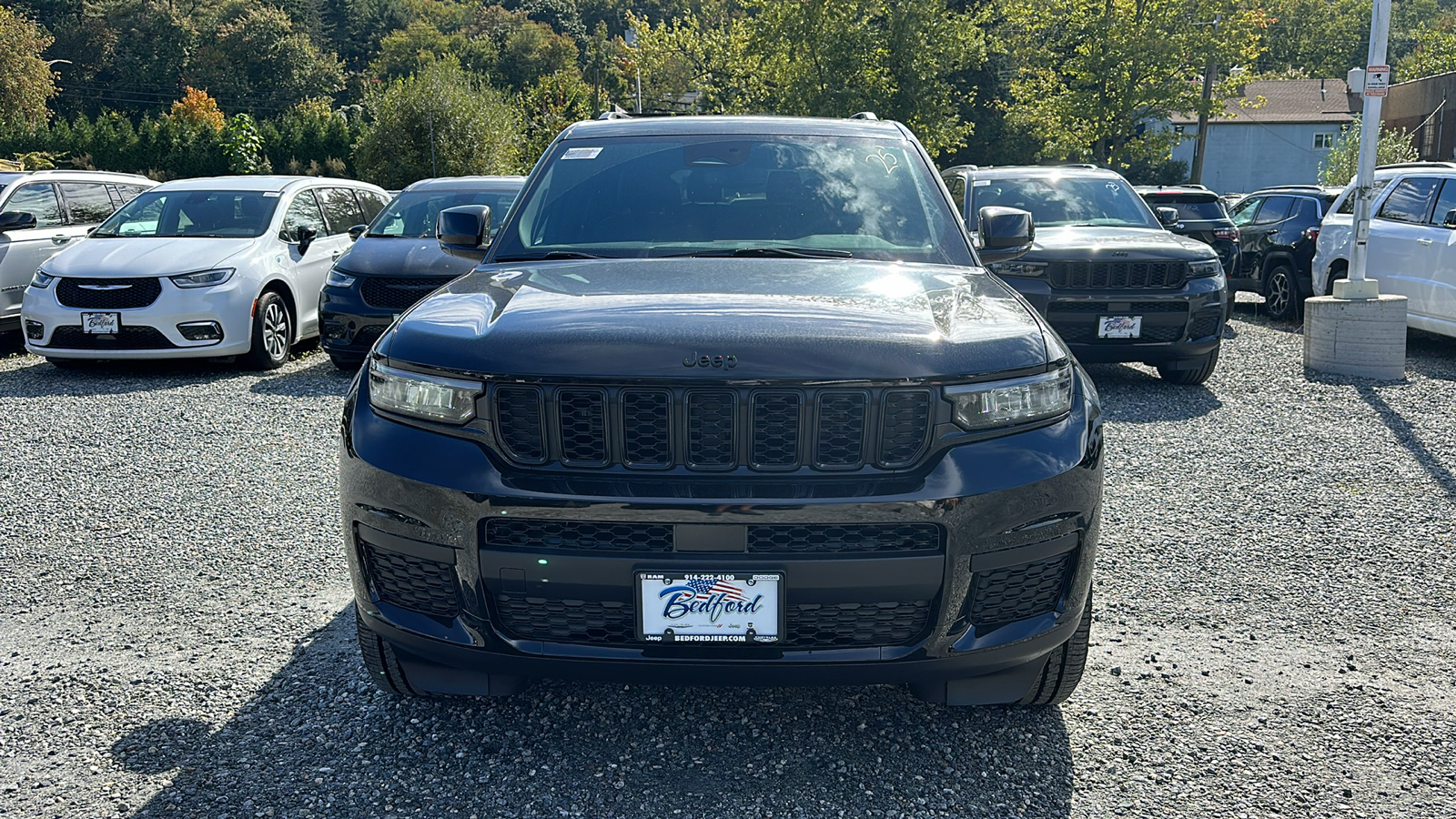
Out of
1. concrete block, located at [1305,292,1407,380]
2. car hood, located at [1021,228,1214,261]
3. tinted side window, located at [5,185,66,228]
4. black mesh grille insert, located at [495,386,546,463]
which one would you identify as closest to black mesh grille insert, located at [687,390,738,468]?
black mesh grille insert, located at [495,386,546,463]

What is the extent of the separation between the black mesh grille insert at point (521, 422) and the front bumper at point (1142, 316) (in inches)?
257

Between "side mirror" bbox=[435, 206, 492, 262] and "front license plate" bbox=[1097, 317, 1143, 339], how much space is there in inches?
225

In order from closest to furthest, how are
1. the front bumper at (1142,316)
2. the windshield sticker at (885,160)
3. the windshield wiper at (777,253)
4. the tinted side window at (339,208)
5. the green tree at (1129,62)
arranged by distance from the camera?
1. the windshield wiper at (777,253)
2. the windshield sticker at (885,160)
3. the front bumper at (1142,316)
4. the tinted side window at (339,208)
5. the green tree at (1129,62)

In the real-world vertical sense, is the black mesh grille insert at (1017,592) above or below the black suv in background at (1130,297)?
above

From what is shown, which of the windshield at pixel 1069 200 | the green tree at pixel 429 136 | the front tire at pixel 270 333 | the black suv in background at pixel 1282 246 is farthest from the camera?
the green tree at pixel 429 136

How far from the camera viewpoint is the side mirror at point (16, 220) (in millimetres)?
10797

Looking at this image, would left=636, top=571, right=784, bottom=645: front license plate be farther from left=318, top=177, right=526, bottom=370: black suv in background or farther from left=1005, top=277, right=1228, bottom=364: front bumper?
left=318, top=177, right=526, bottom=370: black suv in background

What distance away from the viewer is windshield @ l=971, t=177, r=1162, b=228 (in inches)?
388

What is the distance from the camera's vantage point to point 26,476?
6387mm

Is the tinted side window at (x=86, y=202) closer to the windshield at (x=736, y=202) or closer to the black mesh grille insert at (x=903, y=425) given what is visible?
the windshield at (x=736, y=202)

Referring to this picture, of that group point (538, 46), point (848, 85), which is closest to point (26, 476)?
point (848, 85)

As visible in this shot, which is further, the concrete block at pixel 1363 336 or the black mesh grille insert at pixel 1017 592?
the concrete block at pixel 1363 336

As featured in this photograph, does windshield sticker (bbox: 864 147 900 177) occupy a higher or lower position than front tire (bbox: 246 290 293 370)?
higher

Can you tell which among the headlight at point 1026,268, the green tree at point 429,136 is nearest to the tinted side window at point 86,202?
the headlight at point 1026,268
